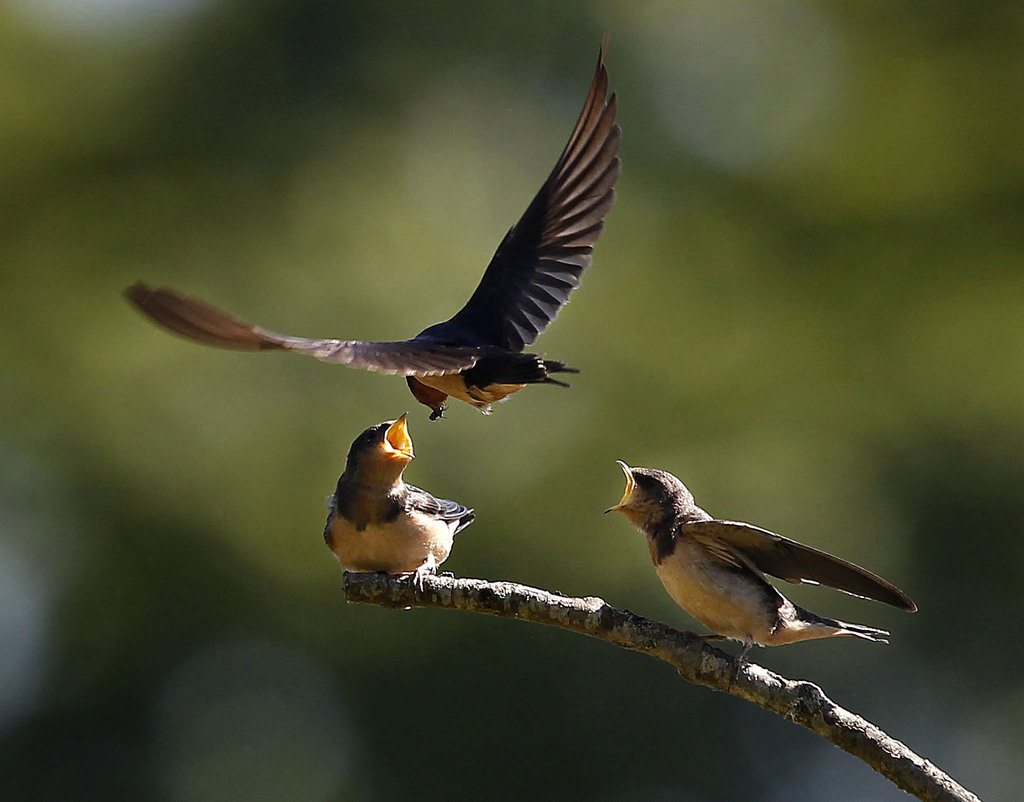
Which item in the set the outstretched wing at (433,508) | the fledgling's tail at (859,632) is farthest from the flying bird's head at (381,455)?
the fledgling's tail at (859,632)

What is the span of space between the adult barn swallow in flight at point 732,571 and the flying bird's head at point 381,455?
47.4 inches

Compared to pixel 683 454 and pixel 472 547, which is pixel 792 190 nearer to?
pixel 683 454

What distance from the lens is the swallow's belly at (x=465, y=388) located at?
5699 mm

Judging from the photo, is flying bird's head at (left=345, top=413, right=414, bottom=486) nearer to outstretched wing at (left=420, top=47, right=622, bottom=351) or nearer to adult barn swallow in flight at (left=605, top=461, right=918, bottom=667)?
outstretched wing at (left=420, top=47, right=622, bottom=351)

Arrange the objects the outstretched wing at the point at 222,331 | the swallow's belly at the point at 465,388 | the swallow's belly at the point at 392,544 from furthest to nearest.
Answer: the swallow's belly at the point at 392,544, the swallow's belly at the point at 465,388, the outstretched wing at the point at 222,331

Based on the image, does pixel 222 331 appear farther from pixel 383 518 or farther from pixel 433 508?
pixel 433 508

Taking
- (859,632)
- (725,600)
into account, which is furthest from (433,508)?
(859,632)

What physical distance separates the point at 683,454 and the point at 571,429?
164 cm

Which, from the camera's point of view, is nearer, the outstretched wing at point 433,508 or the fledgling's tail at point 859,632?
the fledgling's tail at point 859,632

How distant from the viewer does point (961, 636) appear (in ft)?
59.8

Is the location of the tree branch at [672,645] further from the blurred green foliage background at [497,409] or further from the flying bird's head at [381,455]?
the blurred green foliage background at [497,409]

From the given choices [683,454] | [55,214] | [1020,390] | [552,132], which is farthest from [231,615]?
[1020,390]

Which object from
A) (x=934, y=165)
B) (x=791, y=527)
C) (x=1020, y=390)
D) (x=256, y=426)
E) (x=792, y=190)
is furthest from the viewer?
(x=792, y=190)

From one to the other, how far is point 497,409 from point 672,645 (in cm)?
1257
